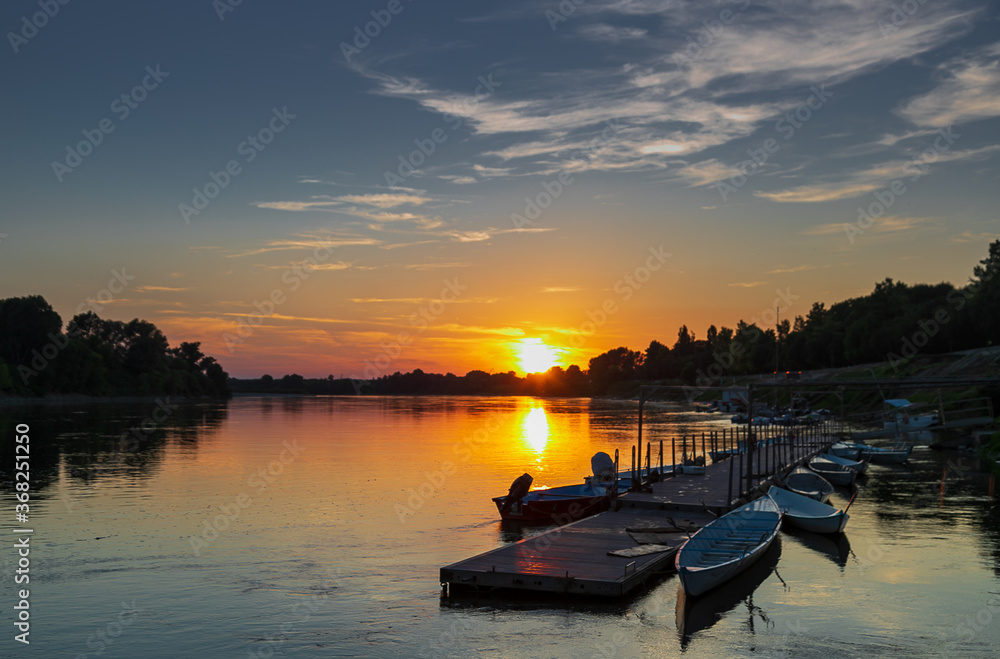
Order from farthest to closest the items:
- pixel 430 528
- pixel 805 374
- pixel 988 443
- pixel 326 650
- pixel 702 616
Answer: pixel 805 374
pixel 988 443
pixel 430 528
pixel 702 616
pixel 326 650

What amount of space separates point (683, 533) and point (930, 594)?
8.06 m

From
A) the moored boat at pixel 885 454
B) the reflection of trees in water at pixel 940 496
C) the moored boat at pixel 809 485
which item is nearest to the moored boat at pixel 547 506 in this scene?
the moored boat at pixel 809 485

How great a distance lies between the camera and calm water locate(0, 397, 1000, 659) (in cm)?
1909

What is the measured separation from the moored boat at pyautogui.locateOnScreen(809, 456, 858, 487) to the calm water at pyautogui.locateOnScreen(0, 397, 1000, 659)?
2.04 m

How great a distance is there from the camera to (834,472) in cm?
4903

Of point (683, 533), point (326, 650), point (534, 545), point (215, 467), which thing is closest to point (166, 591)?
point (326, 650)

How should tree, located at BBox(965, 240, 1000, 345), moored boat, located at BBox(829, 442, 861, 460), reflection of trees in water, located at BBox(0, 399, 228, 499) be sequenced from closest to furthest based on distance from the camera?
reflection of trees in water, located at BBox(0, 399, 228, 499) → moored boat, located at BBox(829, 442, 861, 460) → tree, located at BBox(965, 240, 1000, 345)

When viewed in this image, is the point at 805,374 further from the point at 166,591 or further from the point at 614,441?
the point at 166,591

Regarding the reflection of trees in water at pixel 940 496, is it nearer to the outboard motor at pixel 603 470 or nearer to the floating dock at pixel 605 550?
the floating dock at pixel 605 550

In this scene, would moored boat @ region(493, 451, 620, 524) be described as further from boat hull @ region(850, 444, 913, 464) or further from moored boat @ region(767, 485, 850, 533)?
boat hull @ region(850, 444, 913, 464)

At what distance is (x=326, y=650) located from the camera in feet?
60.5

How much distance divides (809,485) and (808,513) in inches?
317

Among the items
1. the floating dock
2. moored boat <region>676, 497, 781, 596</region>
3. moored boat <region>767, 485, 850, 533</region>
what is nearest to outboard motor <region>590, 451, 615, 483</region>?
the floating dock

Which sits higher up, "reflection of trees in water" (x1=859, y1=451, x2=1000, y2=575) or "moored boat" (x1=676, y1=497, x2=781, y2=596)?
"moored boat" (x1=676, y1=497, x2=781, y2=596)
